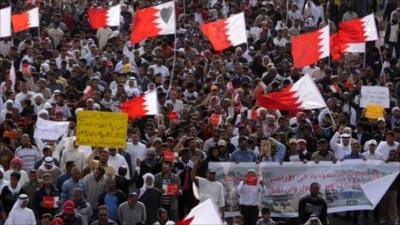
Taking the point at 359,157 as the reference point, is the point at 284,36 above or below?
above

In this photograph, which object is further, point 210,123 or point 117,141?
point 210,123

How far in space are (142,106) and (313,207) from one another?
15.8ft

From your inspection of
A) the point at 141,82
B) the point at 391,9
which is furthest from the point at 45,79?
the point at 391,9

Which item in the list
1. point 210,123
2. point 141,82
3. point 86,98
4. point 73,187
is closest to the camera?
point 73,187

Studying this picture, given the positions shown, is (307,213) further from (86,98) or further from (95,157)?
(86,98)

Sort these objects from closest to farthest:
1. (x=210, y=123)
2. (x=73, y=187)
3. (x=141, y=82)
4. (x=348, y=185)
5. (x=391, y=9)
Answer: (x=73, y=187), (x=348, y=185), (x=210, y=123), (x=141, y=82), (x=391, y=9)

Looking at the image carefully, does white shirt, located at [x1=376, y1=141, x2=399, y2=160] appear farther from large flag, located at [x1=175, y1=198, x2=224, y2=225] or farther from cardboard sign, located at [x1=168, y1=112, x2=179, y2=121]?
large flag, located at [x1=175, y1=198, x2=224, y2=225]

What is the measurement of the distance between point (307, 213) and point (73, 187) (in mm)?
3258

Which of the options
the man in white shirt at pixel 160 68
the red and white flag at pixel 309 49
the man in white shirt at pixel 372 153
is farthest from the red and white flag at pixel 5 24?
the man in white shirt at pixel 372 153

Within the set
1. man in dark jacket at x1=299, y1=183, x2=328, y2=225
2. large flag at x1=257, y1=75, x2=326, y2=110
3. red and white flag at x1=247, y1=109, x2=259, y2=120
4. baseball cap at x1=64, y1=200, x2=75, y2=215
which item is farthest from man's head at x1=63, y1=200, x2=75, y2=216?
red and white flag at x1=247, y1=109, x2=259, y2=120

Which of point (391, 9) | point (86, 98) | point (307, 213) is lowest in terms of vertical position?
point (307, 213)

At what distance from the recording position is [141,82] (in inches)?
1264

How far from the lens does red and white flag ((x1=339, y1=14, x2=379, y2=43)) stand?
33406 millimetres

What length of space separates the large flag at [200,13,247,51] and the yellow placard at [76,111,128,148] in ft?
28.1
